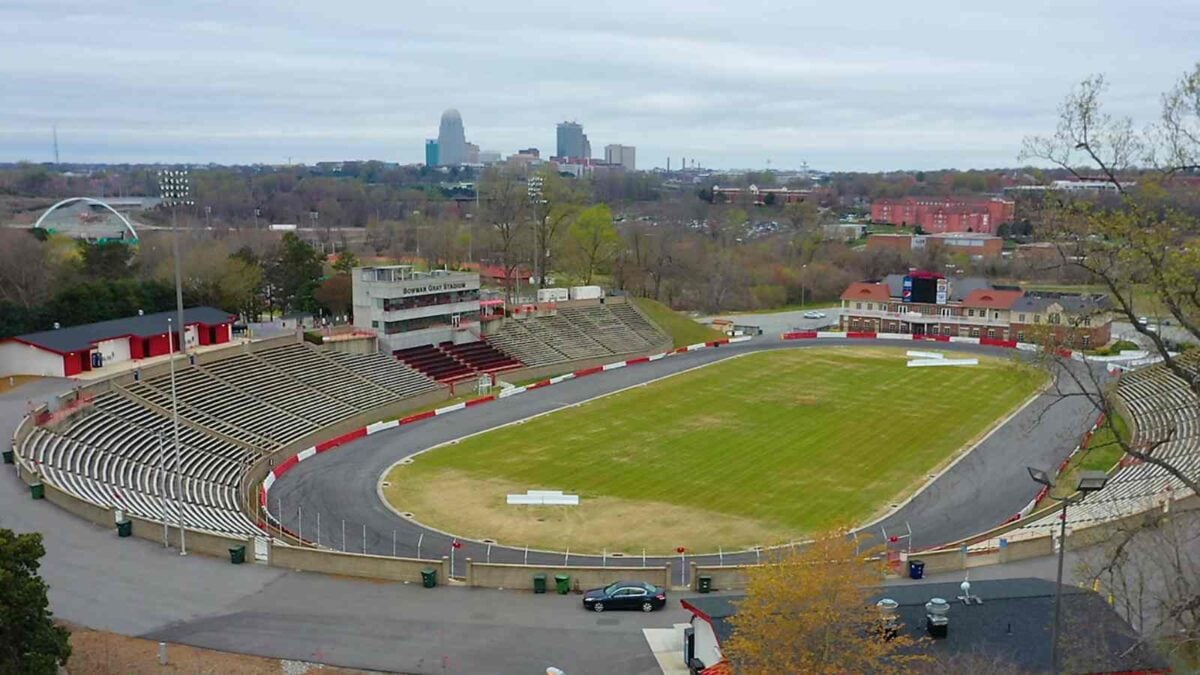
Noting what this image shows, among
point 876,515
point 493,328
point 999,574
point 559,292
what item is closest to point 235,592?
point 999,574

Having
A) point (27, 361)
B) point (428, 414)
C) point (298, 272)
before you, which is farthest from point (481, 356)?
point (27, 361)

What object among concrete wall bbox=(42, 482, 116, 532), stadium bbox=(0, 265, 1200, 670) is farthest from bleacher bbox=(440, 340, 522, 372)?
concrete wall bbox=(42, 482, 116, 532)

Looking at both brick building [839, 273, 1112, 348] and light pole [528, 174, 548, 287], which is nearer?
light pole [528, 174, 548, 287]

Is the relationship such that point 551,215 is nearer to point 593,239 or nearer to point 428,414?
point 593,239

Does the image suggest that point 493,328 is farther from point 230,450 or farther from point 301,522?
point 301,522

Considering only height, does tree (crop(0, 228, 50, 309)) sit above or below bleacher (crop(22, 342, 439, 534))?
above

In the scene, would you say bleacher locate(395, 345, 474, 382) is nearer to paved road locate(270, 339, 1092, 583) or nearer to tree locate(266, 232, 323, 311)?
paved road locate(270, 339, 1092, 583)
